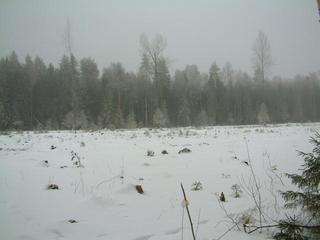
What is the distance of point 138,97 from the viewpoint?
49125mm

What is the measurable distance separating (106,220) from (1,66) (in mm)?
49337

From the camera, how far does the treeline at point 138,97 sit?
1468 inches

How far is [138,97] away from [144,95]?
210 centimetres

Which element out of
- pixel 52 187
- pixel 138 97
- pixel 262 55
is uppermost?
pixel 262 55

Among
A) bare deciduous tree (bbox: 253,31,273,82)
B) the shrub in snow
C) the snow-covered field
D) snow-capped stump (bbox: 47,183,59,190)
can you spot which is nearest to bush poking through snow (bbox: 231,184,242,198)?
the snow-covered field

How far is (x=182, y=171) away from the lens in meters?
4.95

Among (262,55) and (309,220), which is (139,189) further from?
(262,55)

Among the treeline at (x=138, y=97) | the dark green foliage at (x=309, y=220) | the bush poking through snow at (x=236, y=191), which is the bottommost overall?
the bush poking through snow at (x=236, y=191)

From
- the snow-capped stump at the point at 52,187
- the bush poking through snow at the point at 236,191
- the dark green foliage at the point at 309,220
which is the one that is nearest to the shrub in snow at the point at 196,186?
the bush poking through snow at the point at 236,191

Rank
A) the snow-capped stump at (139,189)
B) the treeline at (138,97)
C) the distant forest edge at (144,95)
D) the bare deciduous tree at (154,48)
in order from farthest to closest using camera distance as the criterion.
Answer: the treeline at (138,97), the distant forest edge at (144,95), the bare deciduous tree at (154,48), the snow-capped stump at (139,189)

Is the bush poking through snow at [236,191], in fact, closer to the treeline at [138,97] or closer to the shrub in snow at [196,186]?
the shrub in snow at [196,186]

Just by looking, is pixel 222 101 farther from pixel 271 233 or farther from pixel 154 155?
pixel 271 233

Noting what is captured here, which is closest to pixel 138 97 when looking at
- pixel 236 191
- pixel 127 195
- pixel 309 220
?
pixel 127 195

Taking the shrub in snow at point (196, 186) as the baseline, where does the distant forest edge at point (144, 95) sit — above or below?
above
